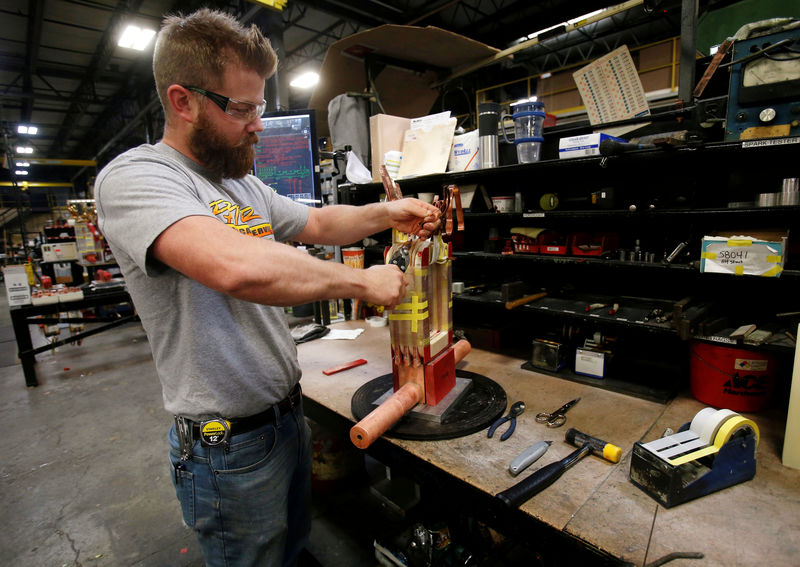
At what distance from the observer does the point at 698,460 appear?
101cm

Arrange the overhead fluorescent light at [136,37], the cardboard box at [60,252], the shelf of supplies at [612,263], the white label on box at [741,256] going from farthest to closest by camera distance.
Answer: the cardboard box at [60,252]
the overhead fluorescent light at [136,37]
the shelf of supplies at [612,263]
the white label on box at [741,256]

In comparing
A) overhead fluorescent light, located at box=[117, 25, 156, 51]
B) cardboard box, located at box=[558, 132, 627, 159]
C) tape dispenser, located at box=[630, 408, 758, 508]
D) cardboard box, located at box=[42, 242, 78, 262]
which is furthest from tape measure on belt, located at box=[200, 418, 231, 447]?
overhead fluorescent light, located at box=[117, 25, 156, 51]

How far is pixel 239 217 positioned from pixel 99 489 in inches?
93.5

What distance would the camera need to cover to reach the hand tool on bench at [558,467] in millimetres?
930

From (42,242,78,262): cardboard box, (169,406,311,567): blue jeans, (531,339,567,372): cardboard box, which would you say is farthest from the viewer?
(42,242,78,262): cardboard box

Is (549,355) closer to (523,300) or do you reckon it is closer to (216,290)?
(523,300)

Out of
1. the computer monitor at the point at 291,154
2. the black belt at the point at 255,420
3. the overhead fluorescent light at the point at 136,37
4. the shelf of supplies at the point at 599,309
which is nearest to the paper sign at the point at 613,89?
the shelf of supplies at the point at 599,309

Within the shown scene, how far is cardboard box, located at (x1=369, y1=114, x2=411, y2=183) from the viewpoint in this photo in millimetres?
2176

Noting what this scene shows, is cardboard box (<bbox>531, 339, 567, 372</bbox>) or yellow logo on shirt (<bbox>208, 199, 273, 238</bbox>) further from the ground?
yellow logo on shirt (<bbox>208, 199, 273, 238</bbox>)

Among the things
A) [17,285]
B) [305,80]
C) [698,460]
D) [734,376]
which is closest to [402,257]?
[698,460]

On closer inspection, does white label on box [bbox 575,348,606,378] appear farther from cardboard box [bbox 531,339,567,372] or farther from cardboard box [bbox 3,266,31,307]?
cardboard box [bbox 3,266,31,307]

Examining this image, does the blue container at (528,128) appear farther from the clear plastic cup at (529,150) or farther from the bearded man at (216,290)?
the bearded man at (216,290)

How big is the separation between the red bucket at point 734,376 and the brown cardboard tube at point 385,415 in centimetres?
95

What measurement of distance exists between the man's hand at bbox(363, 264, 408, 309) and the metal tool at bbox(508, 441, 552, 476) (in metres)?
0.52
